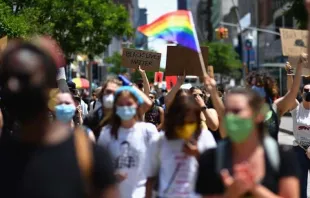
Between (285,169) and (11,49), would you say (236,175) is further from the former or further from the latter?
(11,49)

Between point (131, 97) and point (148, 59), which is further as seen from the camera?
point (148, 59)

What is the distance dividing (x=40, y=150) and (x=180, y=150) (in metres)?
2.13

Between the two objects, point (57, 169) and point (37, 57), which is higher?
point (37, 57)

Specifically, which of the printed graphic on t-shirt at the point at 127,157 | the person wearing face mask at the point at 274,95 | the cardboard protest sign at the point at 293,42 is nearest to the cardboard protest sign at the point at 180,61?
the person wearing face mask at the point at 274,95

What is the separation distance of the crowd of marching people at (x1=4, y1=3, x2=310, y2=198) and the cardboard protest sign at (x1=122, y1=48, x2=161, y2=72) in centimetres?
524

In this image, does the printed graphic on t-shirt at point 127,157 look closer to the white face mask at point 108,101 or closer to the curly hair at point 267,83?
the white face mask at point 108,101

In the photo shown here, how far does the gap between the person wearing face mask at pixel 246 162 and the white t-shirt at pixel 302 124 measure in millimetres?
5218

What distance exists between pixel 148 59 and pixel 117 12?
22.3 metres

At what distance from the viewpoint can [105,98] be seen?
628 centimetres

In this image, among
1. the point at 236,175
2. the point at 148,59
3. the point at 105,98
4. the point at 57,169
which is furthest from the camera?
the point at 148,59

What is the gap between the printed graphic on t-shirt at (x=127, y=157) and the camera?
5609mm

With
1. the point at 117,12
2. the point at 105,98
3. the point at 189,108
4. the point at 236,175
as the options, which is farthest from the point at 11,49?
the point at 117,12

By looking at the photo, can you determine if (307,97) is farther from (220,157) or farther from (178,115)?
(220,157)

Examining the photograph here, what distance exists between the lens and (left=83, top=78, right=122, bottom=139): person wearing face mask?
20.3 feet
